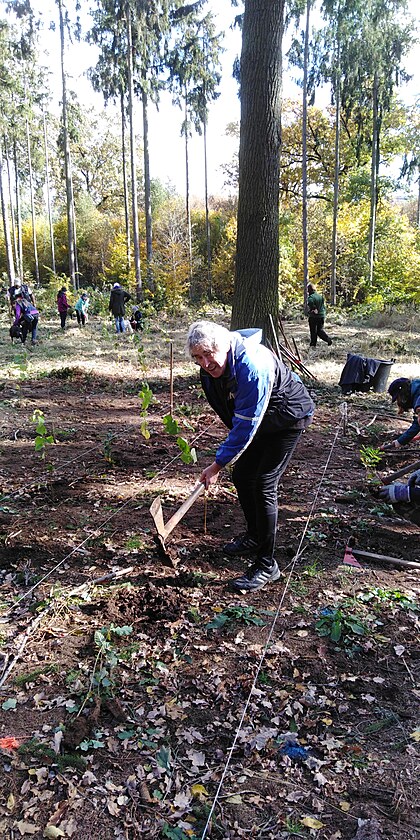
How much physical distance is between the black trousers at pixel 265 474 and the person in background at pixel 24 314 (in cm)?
974

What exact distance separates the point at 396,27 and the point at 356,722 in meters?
23.8

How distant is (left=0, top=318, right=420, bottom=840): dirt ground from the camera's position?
74.6 inches

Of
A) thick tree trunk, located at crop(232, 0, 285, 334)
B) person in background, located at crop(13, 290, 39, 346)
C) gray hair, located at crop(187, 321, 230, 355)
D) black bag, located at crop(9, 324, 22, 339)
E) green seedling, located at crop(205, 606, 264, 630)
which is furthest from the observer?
black bag, located at crop(9, 324, 22, 339)

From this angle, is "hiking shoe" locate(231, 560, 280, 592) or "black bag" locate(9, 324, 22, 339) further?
"black bag" locate(9, 324, 22, 339)

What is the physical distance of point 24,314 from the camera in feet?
38.6

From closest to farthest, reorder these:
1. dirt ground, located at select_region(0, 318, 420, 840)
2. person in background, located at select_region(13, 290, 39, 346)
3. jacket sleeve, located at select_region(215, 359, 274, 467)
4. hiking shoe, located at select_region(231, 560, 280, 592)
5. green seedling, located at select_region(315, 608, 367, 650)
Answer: dirt ground, located at select_region(0, 318, 420, 840) → jacket sleeve, located at select_region(215, 359, 274, 467) → green seedling, located at select_region(315, 608, 367, 650) → hiking shoe, located at select_region(231, 560, 280, 592) → person in background, located at select_region(13, 290, 39, 346)

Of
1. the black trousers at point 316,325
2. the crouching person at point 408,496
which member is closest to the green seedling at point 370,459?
the crouching person at point 408,496

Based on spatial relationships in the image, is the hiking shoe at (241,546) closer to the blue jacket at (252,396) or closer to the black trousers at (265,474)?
the black trousers at (265,474)

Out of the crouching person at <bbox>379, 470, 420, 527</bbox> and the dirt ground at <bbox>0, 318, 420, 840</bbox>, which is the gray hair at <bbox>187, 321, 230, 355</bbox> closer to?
the dirt ground at <bbox>0, 318, 420, 840</bbox>

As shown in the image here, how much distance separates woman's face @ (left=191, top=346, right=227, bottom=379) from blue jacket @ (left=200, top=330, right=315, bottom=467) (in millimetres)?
45

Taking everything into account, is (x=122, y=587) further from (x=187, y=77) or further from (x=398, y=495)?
(x=187, y=77)

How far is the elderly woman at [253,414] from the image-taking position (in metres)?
2.59

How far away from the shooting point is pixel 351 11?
56.7 feet

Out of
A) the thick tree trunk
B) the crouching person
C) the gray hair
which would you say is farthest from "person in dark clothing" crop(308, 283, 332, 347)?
the gray hair
